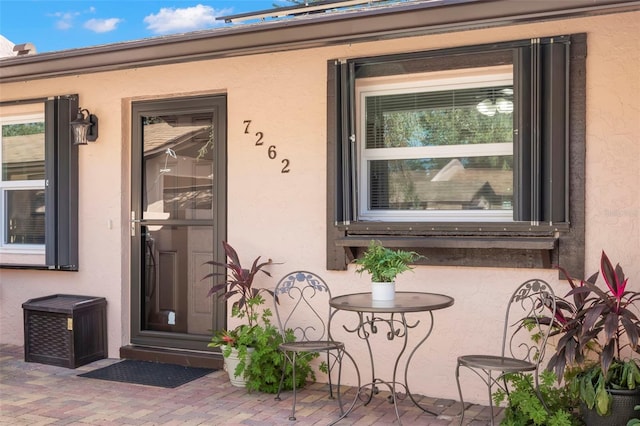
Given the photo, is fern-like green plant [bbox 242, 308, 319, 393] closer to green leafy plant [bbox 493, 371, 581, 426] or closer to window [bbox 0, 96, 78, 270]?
green leafy plant [bbox 493, 371, 581, 426]

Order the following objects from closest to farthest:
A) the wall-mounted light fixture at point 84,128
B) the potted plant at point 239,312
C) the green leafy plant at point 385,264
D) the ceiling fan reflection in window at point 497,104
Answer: the green leafy plant at point 385,264
the ceiling fan reflection in window at point 497,104
the potted plant at point 239,312
the wall-mounted light fixture at point 84,128

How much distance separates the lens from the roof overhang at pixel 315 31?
3.46m

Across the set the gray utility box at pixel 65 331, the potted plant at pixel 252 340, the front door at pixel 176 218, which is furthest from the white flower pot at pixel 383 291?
the gray utility box at pixel 65 331

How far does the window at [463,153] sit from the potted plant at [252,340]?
2.24ft

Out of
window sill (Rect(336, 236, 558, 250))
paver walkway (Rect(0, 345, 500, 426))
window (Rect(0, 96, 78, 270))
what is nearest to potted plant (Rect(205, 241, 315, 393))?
paver walkway (Rect(0, 345, 500, 426))

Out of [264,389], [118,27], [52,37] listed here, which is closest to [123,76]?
[264,389]

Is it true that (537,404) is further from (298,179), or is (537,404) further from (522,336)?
(298,179)

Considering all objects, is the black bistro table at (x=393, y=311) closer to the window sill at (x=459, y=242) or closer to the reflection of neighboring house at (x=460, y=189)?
the window sill at (x=459, y=242)

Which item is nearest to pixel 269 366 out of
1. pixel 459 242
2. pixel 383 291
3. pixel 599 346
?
pixel 383 291

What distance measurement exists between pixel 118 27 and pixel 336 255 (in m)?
15.0

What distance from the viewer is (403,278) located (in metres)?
4.55

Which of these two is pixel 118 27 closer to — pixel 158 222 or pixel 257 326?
pixel 158 222

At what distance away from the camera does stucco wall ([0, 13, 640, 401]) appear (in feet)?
12.9

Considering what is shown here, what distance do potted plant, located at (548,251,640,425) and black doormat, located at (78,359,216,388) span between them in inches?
109
